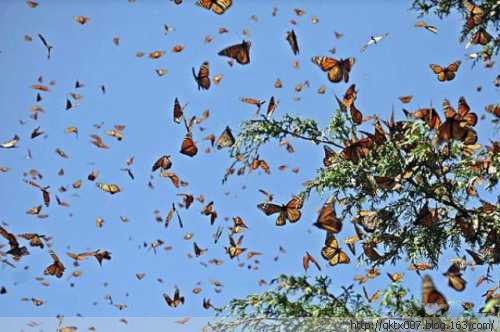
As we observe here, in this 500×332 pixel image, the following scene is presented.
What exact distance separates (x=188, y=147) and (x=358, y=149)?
170cm

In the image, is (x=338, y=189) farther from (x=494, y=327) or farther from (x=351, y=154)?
(x=494, y=327)

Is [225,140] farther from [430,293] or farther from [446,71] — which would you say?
[430,293]

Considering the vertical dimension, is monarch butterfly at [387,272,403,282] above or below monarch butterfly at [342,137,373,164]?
below

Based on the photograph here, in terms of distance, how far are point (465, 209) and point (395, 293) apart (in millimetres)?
1112

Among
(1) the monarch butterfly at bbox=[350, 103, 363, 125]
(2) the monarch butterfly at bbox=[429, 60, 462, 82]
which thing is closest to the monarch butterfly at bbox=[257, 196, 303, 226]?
(1) the monarch butterfly at bbox=[350, 103, 363, 125]

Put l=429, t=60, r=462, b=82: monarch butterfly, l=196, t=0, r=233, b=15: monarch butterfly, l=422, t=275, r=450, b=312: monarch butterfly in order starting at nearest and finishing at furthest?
l=422, t=275, r=450, b=312: monarch butterfly < l=429, t=60, r=462, b=82: monarch butterfly < l=196, t=0, r=233, b=15: monarch butterfly

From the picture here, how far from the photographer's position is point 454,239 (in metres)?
5.04

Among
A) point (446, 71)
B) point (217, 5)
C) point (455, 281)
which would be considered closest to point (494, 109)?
point (446, 71)

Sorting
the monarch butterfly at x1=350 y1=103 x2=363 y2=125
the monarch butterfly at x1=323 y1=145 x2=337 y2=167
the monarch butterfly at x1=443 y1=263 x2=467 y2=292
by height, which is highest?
the monarch butterfly at x1=350 y1=103 x2=363 y2=125

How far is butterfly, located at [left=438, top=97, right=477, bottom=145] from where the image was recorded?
13.6 ft

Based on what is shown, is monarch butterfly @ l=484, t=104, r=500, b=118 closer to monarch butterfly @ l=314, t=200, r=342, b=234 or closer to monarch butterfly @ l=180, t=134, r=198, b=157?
monarch butterfly @ l=314, t=200, r=342, b=234

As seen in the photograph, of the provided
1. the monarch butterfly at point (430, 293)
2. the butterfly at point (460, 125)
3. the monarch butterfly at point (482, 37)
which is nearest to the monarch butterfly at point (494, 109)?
the butterfly at point (460, 125)

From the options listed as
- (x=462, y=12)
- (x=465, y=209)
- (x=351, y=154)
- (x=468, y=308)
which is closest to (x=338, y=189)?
(x=351, y=154)

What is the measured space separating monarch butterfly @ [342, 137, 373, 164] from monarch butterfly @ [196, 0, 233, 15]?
206cm
